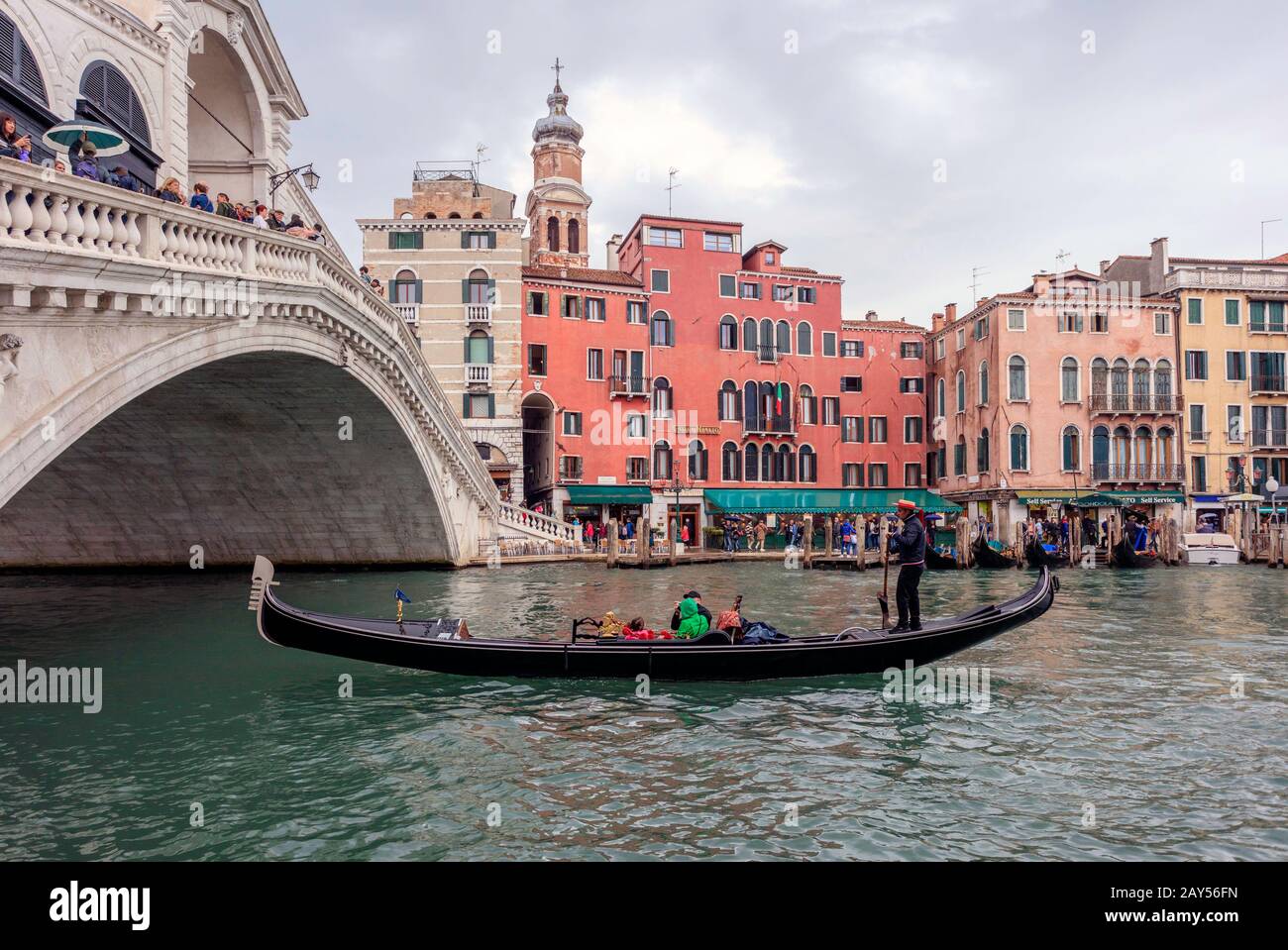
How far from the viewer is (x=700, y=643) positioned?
8.17 meters

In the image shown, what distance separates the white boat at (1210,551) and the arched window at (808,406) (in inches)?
463

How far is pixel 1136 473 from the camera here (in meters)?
29.8

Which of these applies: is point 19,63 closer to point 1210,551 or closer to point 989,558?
point 989,558

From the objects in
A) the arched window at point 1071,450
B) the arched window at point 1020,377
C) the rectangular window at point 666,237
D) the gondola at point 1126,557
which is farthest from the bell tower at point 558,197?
the gondola at point 1126,557

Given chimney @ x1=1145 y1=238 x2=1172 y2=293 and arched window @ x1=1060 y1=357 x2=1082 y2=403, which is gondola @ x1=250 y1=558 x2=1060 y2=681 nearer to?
arched window @ x1=1060 y1=357 x2=1082 y2=403

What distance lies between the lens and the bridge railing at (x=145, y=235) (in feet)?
21.1

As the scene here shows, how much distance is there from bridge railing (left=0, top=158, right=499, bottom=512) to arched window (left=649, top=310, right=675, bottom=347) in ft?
60.2

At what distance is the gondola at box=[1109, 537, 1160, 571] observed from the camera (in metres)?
23.6

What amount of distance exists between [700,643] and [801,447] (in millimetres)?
24757

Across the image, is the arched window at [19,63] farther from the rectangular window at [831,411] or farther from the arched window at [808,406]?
the rectangular window at [831,411]

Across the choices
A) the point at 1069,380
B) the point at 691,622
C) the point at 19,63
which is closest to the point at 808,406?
the point at 1069,380

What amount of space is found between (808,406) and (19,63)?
2592 centimetres
